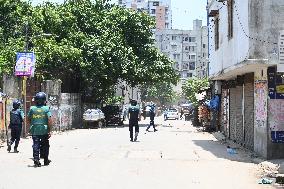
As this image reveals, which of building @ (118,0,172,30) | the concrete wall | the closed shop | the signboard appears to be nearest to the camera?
the concrete wall

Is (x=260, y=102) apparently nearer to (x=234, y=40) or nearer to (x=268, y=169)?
(x=234, y=40)

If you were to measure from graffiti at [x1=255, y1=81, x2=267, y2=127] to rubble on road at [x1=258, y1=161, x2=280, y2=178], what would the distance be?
203 cm

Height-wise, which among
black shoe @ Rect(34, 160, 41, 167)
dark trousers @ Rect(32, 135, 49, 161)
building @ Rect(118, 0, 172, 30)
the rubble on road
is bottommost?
the rubble on road

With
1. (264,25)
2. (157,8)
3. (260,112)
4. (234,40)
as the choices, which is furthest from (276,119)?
(157,8)

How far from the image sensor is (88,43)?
38.4m

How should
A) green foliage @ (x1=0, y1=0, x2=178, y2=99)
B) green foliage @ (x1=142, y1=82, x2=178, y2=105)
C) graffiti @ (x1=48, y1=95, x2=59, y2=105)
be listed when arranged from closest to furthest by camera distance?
graffiti @ (x1=48, y1=95, x2=59, y2=105)
green foliage @ (x1=0, y1=0, x2=178, y2=99)
green foliage @ (x1=142, y1=82, x2=178, y2=105)

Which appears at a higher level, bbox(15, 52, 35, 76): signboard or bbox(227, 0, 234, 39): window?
bbox(227, 0, 234, 39): window

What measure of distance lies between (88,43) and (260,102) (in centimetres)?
2356

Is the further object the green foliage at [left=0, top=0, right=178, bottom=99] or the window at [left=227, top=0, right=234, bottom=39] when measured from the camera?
the green foliage at [left=0, top=0, right=178, bottom=99]

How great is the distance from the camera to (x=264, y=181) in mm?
11352

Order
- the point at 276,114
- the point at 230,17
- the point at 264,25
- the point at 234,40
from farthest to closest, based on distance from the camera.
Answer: the point at 230,17
the point at 234,40
the point at 276,114
the point at 264,25

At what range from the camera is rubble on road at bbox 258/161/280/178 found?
12.4 m

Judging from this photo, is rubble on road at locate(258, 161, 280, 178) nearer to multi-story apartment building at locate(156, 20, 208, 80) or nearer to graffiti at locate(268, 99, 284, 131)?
graffiti at locate(268, 99, 284, 131)

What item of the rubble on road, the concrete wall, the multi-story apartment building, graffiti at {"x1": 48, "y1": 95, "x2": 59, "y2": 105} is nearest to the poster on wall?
the rubble on road
